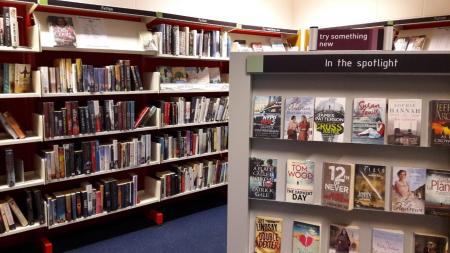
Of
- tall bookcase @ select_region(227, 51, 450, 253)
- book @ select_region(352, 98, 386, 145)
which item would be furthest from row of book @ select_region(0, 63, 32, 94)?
book @ select_region(352, 98, 386, 145)

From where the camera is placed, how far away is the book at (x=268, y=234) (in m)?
1.65

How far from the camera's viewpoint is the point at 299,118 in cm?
155

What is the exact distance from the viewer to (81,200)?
3.01m

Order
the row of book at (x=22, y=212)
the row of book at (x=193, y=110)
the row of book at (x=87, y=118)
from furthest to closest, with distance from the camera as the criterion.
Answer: the row of book at (x=193, y=110), the row of book at (x=87, y=118), the row of book at (x=22, y=212)

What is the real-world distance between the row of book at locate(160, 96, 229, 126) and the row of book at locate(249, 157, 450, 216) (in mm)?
1942

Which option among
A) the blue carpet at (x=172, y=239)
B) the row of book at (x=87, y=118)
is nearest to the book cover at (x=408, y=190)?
the blue carpet at (x=172, y=239)

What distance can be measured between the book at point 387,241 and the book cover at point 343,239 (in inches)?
2.8

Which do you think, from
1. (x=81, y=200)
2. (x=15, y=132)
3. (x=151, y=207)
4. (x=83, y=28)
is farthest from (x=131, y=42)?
(x=151, y=207)

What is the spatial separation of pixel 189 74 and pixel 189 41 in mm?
348

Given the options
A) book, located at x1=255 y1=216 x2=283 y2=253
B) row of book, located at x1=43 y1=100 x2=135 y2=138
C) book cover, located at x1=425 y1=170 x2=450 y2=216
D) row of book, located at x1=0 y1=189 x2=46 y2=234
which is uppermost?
row of book, located at x1=43 y1=100 x2=135 y2=138

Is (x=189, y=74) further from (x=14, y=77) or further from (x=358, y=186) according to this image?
(x=358, y=186)

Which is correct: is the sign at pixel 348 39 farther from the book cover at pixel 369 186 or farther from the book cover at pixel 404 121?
the book cover at pixel 369 186

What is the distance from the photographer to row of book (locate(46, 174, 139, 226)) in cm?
288

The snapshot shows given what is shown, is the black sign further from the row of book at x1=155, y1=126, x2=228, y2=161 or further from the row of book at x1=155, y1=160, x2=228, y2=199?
the row of book at x1=155, y1=160, x2=228, y2=199
